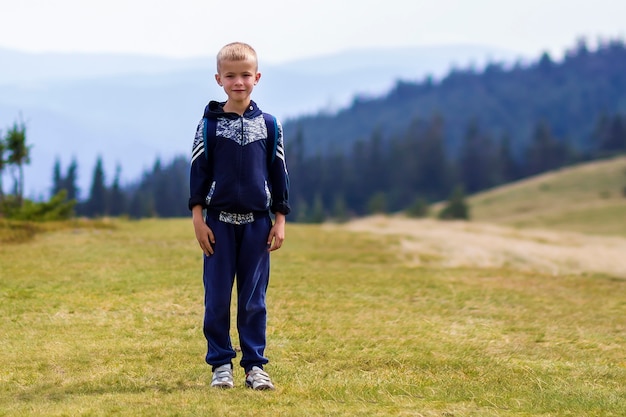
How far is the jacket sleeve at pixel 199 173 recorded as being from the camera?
21.7ft

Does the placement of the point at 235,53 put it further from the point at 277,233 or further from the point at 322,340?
the point at 322,340

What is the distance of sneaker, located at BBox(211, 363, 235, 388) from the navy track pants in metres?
0.05

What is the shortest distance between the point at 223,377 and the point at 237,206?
142cm

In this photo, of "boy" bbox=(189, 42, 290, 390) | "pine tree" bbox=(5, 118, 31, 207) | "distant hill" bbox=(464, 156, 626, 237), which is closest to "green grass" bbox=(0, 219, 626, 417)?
"boy" bbox=(189, 42, 290, 390)

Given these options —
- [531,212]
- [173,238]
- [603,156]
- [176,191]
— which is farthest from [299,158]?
[173,238]

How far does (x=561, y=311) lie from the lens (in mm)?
12516

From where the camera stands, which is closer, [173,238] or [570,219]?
[173,238]

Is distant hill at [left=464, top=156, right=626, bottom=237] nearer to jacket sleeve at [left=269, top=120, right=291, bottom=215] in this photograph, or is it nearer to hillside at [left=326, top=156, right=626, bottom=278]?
hillside at [left=326, top=156, right=626, bottom=278]

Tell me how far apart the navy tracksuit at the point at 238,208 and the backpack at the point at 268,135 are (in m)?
0.01

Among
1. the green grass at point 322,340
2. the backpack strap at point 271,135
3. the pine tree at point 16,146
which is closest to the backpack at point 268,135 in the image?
the backpack strap at point 271,135

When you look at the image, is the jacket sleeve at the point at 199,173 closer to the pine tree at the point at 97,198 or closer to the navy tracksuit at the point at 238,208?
the navy tracksuit at the point at 238,208

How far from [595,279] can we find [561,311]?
17.7 feet

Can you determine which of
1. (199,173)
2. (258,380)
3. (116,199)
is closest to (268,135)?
(199,173)

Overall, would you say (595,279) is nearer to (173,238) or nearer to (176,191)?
(173,238)
